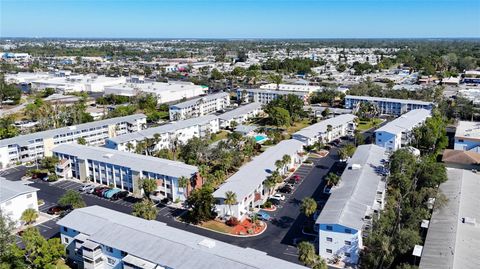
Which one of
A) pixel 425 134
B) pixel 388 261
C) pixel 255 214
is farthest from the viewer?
pixel 425 134

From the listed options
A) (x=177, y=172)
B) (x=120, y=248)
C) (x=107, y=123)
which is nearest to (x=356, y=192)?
(x=177, y=172)

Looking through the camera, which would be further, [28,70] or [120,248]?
[28,70]

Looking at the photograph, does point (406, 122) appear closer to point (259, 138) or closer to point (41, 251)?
point (259, 138)

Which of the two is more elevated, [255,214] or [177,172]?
[177,172]

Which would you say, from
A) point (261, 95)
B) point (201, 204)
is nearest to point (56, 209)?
point (201, 204)

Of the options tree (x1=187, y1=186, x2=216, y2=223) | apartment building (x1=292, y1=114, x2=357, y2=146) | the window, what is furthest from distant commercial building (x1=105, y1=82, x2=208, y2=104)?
the window

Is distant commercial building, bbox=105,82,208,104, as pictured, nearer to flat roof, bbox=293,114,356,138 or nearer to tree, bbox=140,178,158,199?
flat roof, bbox=293,114,356,138

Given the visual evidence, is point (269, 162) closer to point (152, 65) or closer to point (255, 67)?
point (255, 67)

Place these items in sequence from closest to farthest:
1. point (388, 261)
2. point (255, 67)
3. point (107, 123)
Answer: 1. point (388, 261)
2. point (107, 123)
3. point (255, 67)
